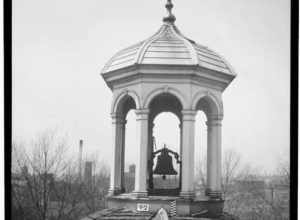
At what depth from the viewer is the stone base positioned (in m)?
7.14

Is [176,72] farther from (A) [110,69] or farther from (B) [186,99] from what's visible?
(A) [110,69]

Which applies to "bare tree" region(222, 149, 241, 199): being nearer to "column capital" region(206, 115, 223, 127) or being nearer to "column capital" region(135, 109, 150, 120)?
"column capital" region(206, 115, 223, 127)

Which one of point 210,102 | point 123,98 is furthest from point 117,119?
point 210,102

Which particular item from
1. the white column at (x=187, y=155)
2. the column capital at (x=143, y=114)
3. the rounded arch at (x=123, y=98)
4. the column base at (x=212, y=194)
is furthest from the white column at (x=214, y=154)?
the rounded arch at (x=123, y=98)

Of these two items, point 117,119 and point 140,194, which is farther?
point 117,119

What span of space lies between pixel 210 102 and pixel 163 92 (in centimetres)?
59

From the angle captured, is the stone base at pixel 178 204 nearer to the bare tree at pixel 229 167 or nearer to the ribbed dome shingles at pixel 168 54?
the bare tree at pixel 229 167

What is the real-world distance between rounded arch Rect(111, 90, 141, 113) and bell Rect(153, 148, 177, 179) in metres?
0.91

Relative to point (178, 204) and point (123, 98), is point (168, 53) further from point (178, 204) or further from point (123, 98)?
point (178, 204)

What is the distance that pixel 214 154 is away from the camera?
7445mm

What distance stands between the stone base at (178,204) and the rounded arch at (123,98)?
3.33 ft

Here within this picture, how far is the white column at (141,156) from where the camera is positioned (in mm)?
7207

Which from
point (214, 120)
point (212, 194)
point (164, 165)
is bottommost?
point (212, 194)

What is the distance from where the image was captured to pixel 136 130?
733 cm
